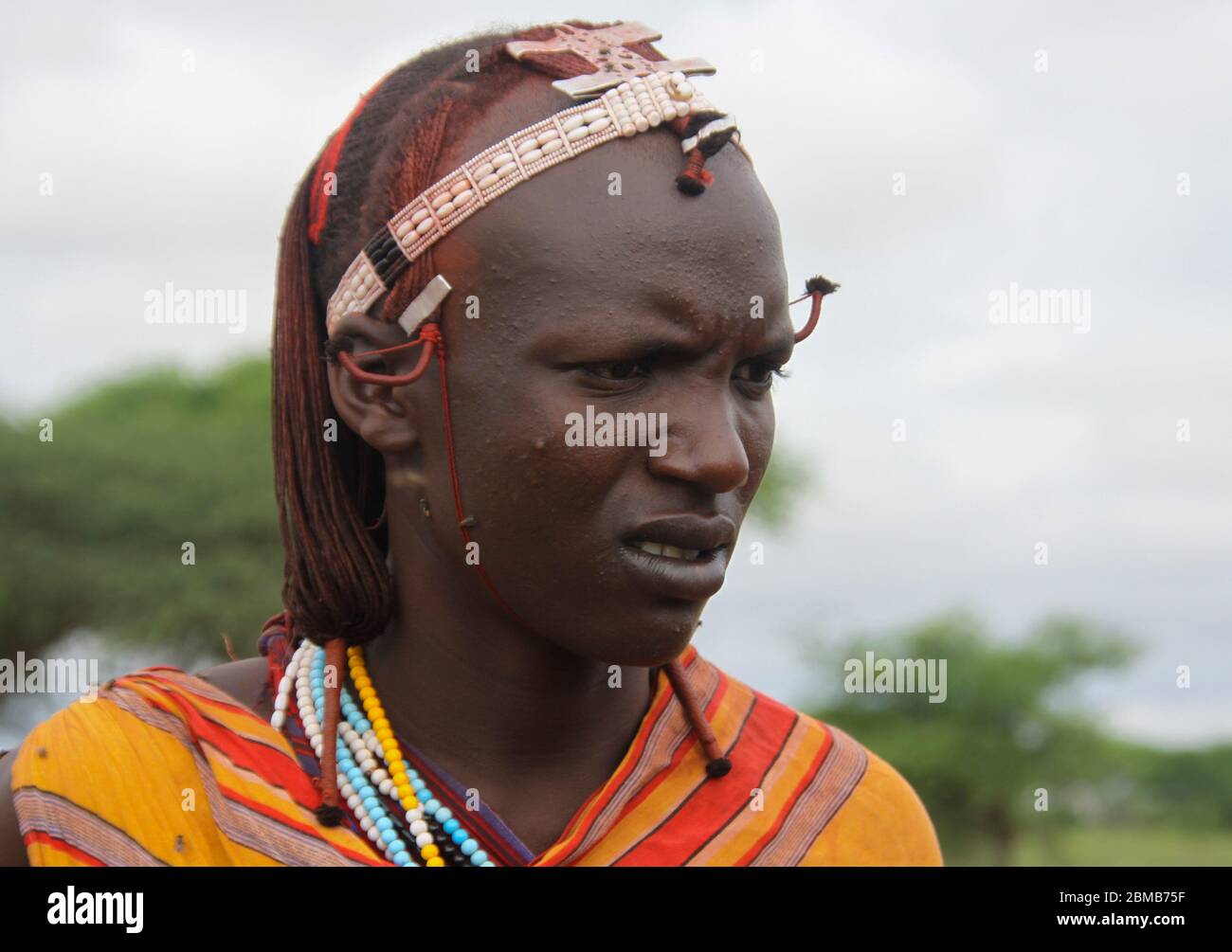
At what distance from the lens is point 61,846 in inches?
133

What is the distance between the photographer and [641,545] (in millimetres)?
3307

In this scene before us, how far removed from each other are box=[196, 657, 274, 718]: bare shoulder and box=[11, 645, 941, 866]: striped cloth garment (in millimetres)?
56

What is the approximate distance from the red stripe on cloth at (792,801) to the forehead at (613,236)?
113 centimetres

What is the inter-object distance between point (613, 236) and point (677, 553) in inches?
25.2

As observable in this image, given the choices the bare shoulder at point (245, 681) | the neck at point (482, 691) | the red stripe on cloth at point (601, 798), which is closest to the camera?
the red stripe on cloth at point (601, 798)

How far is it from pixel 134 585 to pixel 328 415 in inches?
705

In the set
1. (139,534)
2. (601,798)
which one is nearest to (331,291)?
(601,798)

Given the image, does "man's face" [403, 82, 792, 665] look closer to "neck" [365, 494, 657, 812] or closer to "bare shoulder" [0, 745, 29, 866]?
"neck" [365, 494, 657, 812]

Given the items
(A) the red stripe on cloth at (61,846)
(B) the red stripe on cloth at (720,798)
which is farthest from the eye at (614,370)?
(A) the red stripe on cloth at (61,846)

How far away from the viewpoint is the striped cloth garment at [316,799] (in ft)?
11.2

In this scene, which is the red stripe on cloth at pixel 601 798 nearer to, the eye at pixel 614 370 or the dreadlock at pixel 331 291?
the dreadlock at pixel 331 291

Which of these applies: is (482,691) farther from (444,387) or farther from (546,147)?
(546,147)

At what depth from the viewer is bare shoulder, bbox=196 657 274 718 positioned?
3734 mm

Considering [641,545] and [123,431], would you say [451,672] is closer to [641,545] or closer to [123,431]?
[641,545]
